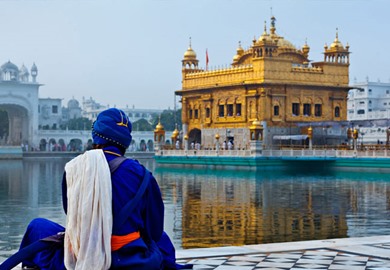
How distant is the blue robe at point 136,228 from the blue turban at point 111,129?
0.06m

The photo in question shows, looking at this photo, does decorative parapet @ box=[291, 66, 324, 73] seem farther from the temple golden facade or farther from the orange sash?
the orange sash

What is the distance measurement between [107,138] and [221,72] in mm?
38618

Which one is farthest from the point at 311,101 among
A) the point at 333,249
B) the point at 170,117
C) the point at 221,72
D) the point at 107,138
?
the point at 170,117

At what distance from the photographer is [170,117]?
86562 millimetres

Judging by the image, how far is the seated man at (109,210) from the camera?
4.21 m

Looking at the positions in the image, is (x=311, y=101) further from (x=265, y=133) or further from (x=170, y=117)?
(x=170, y=117)

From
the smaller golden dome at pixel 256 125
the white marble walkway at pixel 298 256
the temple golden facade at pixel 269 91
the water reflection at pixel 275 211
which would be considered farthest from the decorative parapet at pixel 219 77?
the white marble walkway at pixel 298 256

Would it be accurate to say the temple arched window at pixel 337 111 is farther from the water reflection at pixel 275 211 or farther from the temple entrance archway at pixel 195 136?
the water reflection at pixel 275 211

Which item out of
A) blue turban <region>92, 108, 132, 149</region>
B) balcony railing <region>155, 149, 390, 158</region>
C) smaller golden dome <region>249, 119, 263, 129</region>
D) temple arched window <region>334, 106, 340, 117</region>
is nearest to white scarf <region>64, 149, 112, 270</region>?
blue turban <region>92, 108, 132, 149</region>

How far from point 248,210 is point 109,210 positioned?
10672mm

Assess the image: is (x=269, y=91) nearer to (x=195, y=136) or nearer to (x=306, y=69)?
(x=306, y=69)

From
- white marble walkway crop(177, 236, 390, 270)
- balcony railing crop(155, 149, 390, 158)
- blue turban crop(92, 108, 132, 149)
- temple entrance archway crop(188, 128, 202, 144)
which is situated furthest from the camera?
temple entrance archway crop(188, 128, 202, 144)

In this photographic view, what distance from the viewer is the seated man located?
4215mm

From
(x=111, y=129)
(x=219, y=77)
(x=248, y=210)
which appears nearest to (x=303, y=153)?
(x=219, y=77)
